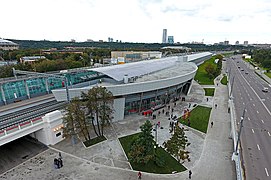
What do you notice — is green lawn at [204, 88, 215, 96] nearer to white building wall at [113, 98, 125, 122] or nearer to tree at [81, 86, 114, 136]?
white building wall at [113, 98, 125, 122]

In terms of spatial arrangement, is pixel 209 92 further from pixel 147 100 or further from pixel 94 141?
pixel 94 141

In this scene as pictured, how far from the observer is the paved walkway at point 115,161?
21.0 m

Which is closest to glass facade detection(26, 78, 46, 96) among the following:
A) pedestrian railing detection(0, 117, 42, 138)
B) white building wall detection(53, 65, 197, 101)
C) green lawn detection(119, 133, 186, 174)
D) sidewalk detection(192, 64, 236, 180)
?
white building wall detection(53, 65, 197, 101)

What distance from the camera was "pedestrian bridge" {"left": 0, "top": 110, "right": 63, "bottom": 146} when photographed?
78.0 feet

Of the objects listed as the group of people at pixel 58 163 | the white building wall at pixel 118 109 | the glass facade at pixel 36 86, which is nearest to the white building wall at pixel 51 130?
the group of people at pixel 58 163

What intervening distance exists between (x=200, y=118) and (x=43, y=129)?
2846 cm

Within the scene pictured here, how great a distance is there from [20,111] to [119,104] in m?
16.6

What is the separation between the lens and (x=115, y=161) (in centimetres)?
2344

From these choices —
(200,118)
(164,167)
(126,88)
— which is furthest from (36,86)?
(200,118)

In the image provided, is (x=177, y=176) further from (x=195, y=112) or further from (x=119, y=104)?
(x=195, y=112)

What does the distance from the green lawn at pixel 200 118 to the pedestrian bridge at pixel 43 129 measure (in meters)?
22.1

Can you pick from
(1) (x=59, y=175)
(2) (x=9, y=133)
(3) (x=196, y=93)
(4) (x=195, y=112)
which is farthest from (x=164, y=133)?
(3) (x=196, y=93)

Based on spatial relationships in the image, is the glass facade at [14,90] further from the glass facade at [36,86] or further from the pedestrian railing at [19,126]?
the pedestrian railing at [19,126]

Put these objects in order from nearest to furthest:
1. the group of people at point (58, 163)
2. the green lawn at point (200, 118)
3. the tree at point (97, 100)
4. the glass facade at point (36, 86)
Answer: the group of people at point (58, 163)
the tree at point (97, 100)
the green lawn at point (200, 118)
the glass facade at point (36, 86)
